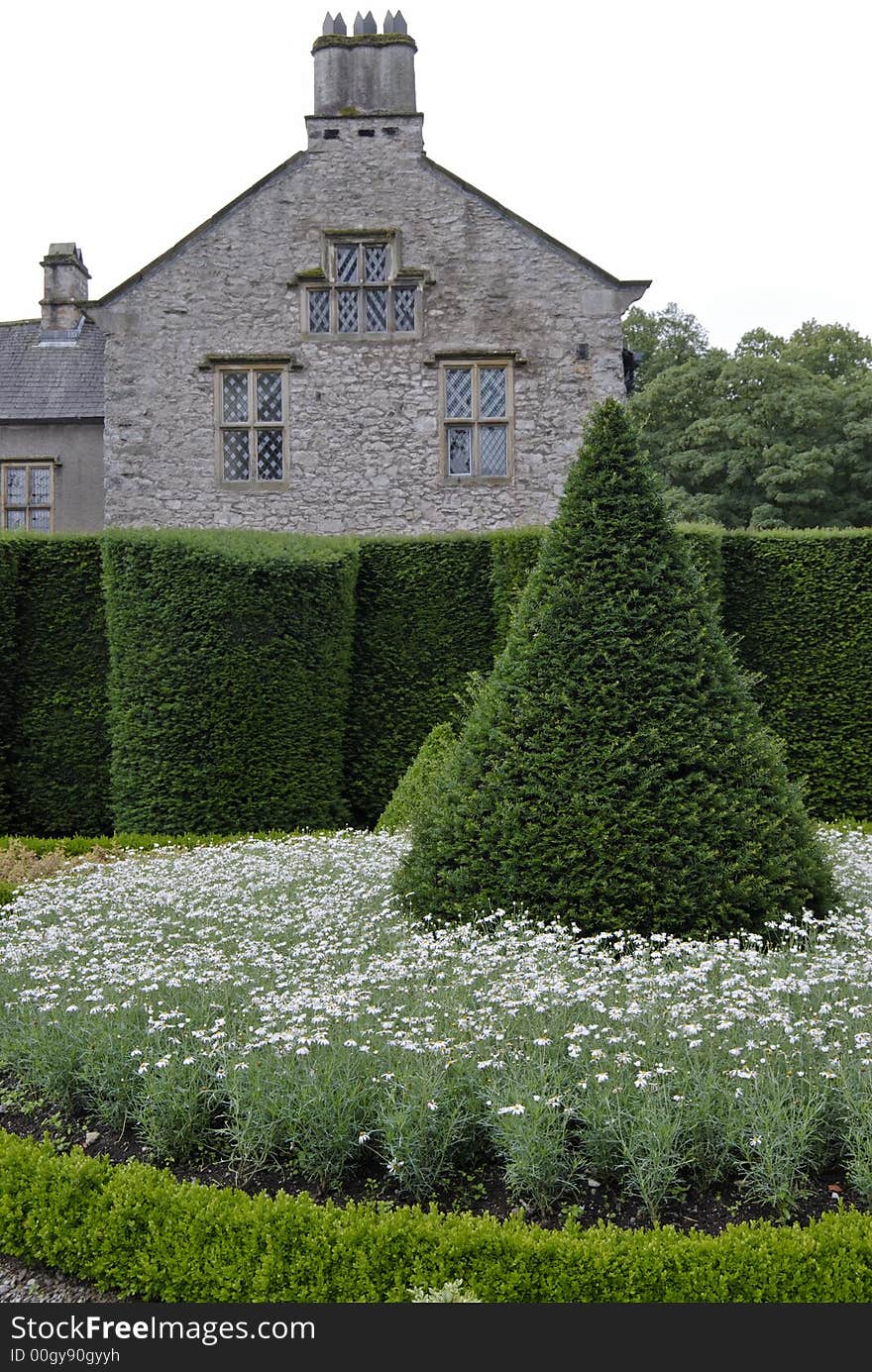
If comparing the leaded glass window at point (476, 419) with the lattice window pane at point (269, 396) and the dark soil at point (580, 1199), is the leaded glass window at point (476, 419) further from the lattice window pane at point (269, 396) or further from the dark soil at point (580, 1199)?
the dark soil at point (580, 1199)

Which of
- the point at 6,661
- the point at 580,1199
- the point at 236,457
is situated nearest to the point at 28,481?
the point at 236,457

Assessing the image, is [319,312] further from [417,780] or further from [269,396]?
[417,780]

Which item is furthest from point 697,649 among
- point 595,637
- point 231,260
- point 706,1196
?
point 231,260

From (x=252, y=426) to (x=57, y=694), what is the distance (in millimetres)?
7441

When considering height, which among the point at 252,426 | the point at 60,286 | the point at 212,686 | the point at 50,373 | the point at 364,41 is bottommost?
the point at 212,686

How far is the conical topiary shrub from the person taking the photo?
19.1 ft

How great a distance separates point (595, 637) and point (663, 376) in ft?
100

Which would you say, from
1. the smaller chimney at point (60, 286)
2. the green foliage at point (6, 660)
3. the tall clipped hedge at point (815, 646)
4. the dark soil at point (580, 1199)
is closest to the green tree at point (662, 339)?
the smaller chimney at point (60, 286)

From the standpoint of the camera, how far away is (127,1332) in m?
3.15

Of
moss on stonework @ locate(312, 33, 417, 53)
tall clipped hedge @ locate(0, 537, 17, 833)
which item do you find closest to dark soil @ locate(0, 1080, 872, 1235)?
tall clipped hedge @ locate(0, 537, 17, 833)

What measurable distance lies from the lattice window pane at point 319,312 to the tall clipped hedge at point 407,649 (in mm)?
6879

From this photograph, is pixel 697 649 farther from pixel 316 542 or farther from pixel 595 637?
pixel 316 542

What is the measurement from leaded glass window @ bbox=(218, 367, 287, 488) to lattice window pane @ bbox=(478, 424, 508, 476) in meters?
3.09

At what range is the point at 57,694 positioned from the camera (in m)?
11.3
